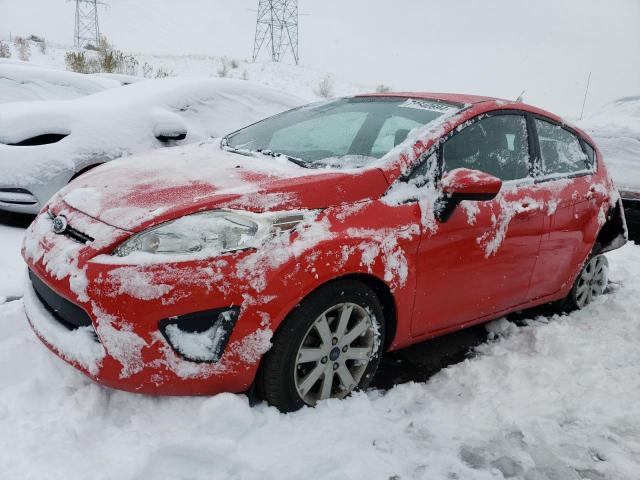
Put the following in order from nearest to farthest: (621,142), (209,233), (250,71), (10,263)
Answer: (209,233), (10,263), (621,142), (250,71)

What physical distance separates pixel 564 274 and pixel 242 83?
4142 mm

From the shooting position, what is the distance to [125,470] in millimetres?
2029

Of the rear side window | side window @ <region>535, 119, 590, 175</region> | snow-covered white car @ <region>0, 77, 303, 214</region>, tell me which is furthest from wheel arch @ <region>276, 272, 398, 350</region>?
snow-covered white car @ <region>0, 77, 303, 214</region>

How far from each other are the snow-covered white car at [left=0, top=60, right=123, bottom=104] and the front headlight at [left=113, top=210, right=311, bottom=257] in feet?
18.8

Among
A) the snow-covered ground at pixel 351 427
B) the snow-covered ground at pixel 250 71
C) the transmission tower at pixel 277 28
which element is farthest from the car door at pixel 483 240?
the transmission tower at pixel 277 28

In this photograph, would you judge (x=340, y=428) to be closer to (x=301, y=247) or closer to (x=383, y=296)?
(x=383, y=296)

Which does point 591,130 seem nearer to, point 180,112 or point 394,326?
point 180,112

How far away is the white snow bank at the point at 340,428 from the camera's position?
212 cm

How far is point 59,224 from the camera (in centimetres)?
242

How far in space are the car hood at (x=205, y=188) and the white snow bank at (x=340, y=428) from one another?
78 centimetres

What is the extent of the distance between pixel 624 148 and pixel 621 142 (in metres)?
0.14

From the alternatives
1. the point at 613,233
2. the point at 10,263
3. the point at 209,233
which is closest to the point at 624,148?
the point at 613,233

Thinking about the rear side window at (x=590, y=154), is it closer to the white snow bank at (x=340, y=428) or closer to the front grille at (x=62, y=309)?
the white snow bank at (x=340, y=428)

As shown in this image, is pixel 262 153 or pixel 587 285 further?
pixel 587 285
